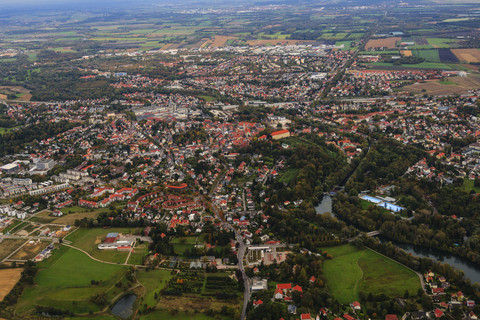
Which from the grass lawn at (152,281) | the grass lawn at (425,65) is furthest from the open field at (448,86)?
the grass lawn at (152,281)

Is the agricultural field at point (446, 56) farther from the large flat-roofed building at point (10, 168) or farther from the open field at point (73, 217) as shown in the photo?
the large flat-roofed building at point (10, 168)

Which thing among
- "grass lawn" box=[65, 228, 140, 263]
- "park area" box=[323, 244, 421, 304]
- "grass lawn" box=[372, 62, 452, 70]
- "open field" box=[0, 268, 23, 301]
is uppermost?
"grass lawn" box=[372, 62, 452, 70]

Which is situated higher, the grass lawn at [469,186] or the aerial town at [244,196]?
the aerial town at [244,196]

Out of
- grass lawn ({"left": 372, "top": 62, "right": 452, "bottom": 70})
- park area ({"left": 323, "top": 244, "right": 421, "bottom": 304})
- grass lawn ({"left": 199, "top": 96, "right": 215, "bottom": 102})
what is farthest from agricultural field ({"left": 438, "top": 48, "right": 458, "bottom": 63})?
park area ({"left": 323, "top": 244, "right": 421, "bottom": 304})

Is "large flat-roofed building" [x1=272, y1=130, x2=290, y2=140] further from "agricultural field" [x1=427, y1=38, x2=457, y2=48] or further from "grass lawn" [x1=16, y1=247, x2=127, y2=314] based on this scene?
"agricultural field" [x1=427, y1=38, x2=457, y2=48]

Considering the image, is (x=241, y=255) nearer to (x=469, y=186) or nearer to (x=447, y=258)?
(x=447, y=258)

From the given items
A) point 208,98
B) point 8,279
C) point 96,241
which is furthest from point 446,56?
point 8,279
